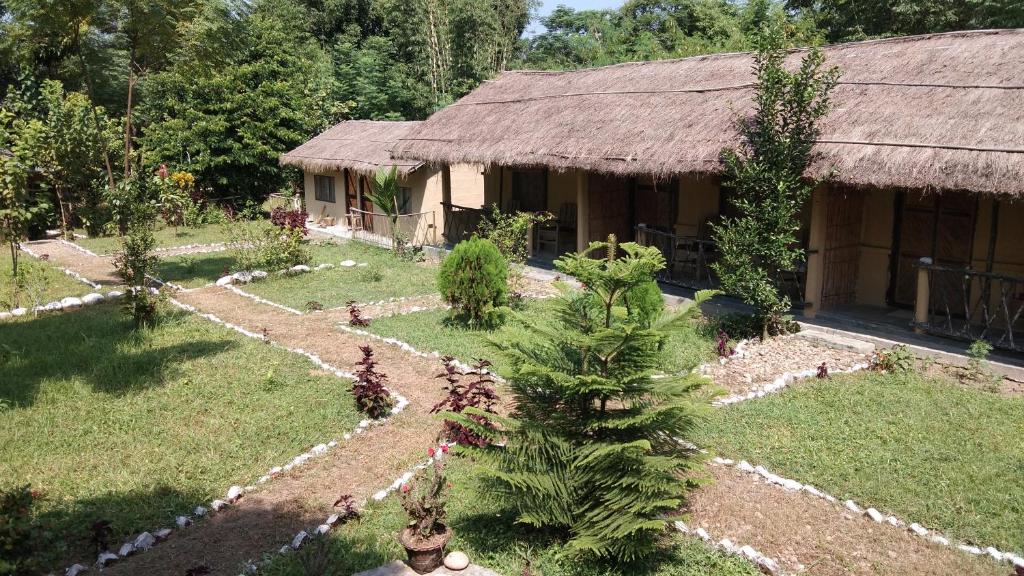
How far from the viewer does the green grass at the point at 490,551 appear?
482 cm

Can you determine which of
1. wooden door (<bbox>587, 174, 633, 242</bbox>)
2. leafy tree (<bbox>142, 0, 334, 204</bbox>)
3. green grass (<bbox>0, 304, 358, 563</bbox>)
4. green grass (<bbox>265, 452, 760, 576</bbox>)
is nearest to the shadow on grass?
green grass (<bbox>0, 304, 358, 563</bbox>)

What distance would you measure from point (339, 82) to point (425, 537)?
28788mm

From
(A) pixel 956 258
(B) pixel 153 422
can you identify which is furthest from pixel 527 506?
(A) pixel 956 258

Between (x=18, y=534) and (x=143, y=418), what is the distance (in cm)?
262

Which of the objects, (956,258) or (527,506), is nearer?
(527,506)

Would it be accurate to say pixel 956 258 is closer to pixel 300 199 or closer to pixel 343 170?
pixel 343 170

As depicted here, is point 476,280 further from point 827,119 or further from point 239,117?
point 239,117

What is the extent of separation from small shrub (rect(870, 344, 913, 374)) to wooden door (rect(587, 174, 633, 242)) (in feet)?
19.8

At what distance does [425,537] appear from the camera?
4.79 m

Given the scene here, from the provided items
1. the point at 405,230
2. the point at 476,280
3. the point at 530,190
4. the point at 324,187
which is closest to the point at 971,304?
the point at 476,280

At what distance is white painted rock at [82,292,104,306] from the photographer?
12.4 m

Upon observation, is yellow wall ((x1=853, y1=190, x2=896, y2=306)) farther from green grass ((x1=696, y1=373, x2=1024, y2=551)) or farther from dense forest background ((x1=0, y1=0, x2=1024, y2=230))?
green grass ((x1=696, y1=373, x2=1024, y2=551))

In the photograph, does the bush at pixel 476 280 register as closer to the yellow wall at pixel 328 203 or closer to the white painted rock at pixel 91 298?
the white painted rock at pixel 91 298

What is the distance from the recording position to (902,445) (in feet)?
21.2
